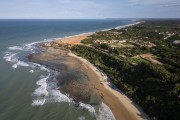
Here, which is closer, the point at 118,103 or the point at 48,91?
the point at 118,103

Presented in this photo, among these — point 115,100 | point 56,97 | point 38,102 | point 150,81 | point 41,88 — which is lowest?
point 41,88

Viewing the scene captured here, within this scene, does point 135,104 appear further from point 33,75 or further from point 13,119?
point 33,75

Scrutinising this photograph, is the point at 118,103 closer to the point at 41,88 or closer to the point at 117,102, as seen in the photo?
the point at 117,102

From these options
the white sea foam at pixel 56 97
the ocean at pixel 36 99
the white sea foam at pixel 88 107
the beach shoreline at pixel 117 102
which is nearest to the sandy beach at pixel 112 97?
the beach shoreline at pixel 117 102

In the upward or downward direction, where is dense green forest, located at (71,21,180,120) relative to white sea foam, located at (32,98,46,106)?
upward

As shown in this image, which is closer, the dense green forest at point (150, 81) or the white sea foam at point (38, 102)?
the dense green forest at point (150, 81)

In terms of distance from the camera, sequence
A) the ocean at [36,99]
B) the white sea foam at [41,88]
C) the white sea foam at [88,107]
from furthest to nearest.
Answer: the white sea foam at [41,88] < the white sea foam at [88,107] < the ocean at [36,99]

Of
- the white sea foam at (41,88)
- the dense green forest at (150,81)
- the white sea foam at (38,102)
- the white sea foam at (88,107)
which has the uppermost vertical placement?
the dense green forest at (150,81)

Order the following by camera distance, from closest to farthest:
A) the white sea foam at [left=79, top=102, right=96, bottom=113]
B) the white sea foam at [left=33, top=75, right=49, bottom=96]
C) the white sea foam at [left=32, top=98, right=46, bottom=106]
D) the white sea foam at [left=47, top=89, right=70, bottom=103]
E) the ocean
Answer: the ocean
the white sea foam at [left=79, top=102, right=96, bottom=113]
the white sea foam at [left=32, top=98, right=46, bottom=106]
the white sea foam at [left=47, top=89, right=70, bottom=103]
the white sea foam at [left=33, top=75, right=49, bottom=96]

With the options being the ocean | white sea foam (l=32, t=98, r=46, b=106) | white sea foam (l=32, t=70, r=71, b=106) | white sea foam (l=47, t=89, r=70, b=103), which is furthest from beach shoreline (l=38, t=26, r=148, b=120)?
white sea foam (l=32, t=98, r=46, b=106)

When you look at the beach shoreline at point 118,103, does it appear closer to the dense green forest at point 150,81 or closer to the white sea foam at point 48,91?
the dense green forest at point 150,81

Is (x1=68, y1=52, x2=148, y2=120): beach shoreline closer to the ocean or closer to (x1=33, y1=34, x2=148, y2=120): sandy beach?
(x1=33, y1=34, x2=148, y2=120): sandy beach

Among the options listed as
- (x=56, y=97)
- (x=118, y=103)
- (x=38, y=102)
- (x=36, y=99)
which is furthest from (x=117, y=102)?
(x=36, y=99)
